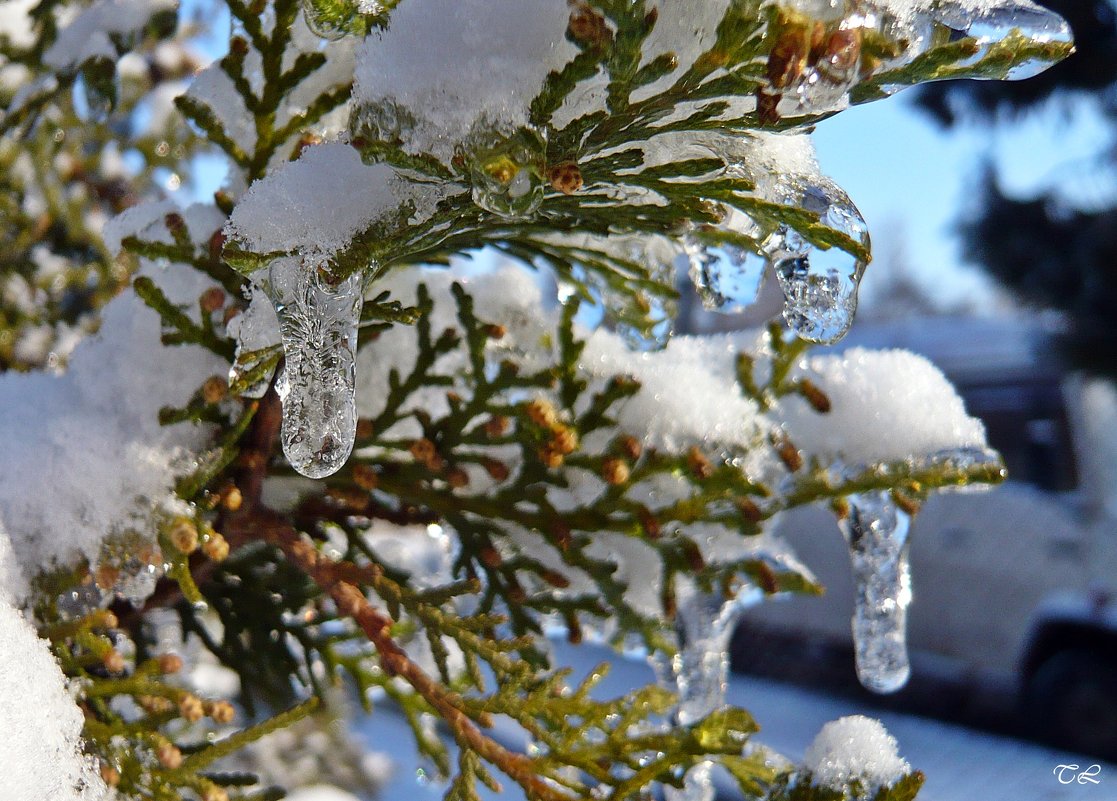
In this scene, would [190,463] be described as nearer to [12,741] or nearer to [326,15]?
[12,741]

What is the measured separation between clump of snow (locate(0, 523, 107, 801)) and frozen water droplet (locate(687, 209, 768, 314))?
3.20 ft

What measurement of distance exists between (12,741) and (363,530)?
2.04 feet

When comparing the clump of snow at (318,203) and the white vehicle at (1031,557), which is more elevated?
the white vehicle at (1031,557)

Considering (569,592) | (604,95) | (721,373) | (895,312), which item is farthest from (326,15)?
(895,312)

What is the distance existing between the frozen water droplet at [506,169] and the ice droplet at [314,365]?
0.19 metres

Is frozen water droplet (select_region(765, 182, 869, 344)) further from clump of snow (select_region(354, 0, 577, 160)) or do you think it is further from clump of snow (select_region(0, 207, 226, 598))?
clump of snow (select_region(0, 207, 226, 598))

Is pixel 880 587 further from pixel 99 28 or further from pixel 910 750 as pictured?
pixel 910 750

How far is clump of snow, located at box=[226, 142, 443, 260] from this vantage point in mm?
901

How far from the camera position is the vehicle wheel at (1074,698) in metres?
6.39

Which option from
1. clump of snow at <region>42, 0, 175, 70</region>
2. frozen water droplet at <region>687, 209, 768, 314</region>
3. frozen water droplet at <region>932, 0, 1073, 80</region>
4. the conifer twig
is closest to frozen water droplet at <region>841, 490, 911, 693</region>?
frozen water droplet at <region>687, 209, 768, 314</region>

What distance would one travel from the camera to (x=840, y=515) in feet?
4.32

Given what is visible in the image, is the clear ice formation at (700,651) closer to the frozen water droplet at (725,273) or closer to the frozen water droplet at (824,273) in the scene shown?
the frozen water droplet at (725,273)

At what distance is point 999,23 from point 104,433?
1180 mm

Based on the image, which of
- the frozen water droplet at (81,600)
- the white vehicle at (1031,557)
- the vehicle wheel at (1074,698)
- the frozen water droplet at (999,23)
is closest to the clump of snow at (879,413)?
the frozen water droplet at (999,23)
